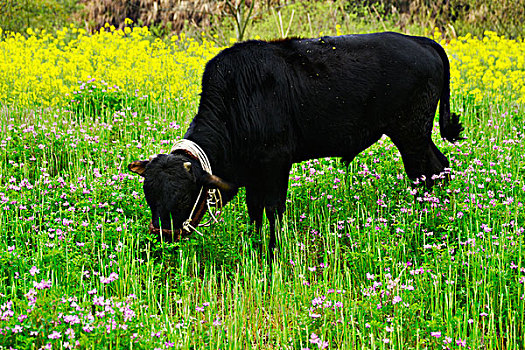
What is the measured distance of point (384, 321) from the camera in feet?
12.8

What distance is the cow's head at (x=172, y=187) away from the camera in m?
4.49

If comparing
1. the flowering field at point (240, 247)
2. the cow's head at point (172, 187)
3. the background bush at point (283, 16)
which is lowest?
the flowering field at point (240, 247)

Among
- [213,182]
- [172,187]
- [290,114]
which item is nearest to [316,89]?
[290,114]

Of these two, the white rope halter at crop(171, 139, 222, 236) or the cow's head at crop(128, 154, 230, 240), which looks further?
the white rope halter at crop(171, 139, 222, 236)

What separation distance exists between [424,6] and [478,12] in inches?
60.6

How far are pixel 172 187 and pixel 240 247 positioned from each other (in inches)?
50.4

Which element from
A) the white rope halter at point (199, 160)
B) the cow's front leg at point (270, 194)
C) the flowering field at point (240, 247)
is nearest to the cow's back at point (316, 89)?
the cow's front leg at point (270, 194)

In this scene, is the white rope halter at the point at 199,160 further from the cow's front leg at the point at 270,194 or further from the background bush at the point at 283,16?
the background bush at the point at 283,16

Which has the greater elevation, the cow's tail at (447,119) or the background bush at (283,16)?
the background bush at (283,16)

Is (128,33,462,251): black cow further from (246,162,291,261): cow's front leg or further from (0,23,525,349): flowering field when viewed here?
(0,23,525,349): flowering field

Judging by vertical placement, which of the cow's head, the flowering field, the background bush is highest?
the background bush

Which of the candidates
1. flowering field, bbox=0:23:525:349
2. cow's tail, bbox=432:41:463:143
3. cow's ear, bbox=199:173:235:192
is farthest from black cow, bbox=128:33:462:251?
flowering field, bbox=0:23:525:349

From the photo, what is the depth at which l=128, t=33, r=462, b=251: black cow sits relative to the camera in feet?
15.4

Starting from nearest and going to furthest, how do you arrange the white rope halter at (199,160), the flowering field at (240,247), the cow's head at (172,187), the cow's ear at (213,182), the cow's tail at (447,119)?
the flowering field at (240,247), the cow's head at (172,187), the cow's ear at (213,182), the white rope halter at (199,160), the cow's tail at (447,119)
